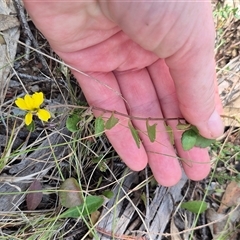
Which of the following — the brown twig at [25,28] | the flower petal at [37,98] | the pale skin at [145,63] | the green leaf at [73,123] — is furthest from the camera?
the brown twig at [25,28]

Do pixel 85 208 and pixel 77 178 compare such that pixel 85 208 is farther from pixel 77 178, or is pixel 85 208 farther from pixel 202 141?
pixel 202 141

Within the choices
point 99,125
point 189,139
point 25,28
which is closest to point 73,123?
point 99,125

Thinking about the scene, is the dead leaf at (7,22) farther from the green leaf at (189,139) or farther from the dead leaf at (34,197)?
the green leaf at (189,139)

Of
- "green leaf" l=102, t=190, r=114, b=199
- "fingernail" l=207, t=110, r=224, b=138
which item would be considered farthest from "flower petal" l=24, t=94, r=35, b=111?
"fingernail" l=207, t=110, r=224, b=138

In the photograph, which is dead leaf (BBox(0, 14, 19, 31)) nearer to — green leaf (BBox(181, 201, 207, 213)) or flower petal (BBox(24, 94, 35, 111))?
flower petal (BBox(24, 94, 35, 111))

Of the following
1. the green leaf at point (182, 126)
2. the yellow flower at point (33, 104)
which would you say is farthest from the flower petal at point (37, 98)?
the green leaf at point (182, 126)
